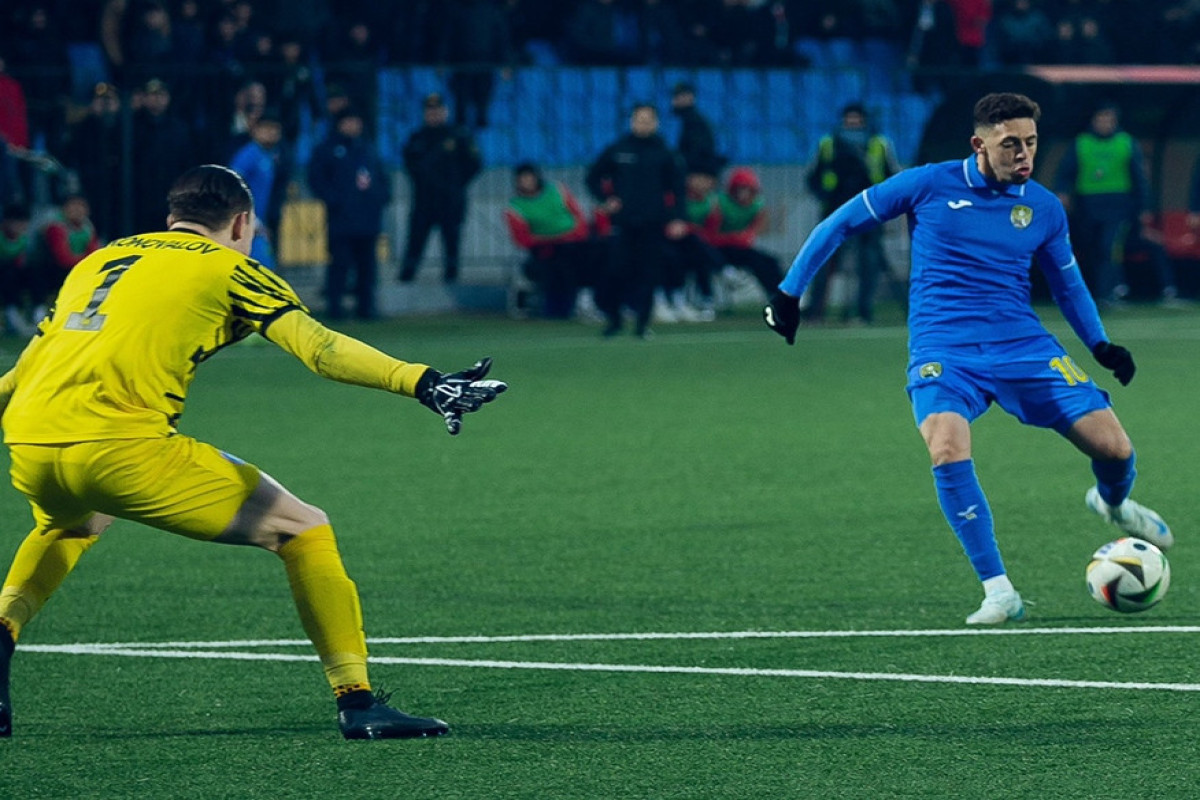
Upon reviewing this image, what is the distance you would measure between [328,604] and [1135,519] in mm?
3619

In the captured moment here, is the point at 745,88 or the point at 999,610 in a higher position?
the point at 745,88

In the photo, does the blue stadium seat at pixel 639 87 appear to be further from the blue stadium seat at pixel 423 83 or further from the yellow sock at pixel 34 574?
the yellow sock at pixel 34 574

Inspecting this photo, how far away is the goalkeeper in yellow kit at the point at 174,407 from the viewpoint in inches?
223

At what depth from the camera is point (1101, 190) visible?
22.9 meters

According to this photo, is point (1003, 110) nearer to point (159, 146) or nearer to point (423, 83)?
point (159, 146)

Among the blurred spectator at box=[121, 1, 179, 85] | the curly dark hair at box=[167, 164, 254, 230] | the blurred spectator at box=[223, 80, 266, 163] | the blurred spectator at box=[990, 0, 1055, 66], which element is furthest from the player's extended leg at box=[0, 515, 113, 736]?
the blurred spectator at box=[990, 0, 1055, 66]

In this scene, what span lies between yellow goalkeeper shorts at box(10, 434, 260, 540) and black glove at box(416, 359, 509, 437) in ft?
2.19

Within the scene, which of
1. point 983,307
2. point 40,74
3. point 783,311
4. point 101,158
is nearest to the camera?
point 783,311

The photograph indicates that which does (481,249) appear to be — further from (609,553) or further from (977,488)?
(977,488)

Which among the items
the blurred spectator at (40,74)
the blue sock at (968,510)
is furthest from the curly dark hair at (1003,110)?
the blurred spectator at (40,74)

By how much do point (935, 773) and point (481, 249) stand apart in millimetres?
18302

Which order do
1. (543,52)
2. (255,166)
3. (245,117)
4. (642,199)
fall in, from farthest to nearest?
(543,52)
(642,199)
(245,117)
(255,166)

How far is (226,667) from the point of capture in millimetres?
6891

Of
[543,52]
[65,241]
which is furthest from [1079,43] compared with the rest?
[65,241]
